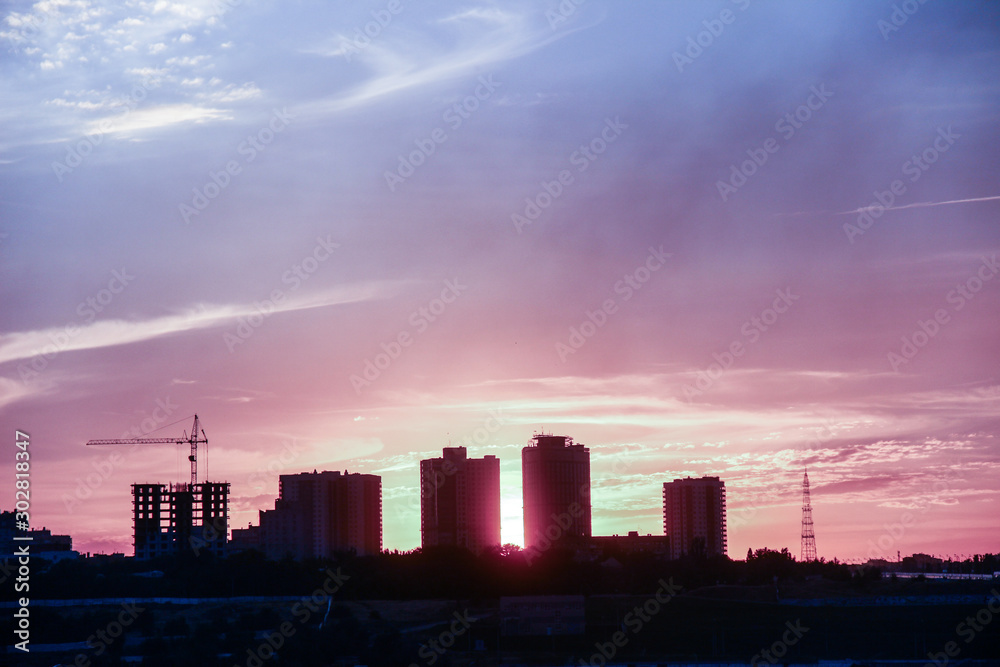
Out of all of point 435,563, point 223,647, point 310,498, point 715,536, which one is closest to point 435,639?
point 223,647

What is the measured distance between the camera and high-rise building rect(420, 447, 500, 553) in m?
181

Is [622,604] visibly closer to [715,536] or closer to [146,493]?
[146,493]

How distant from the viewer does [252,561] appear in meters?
110

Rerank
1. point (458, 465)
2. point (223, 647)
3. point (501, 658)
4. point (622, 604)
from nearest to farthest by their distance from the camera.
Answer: point (223, 647), point (501, 658), point (622, 604), point (458, 465)

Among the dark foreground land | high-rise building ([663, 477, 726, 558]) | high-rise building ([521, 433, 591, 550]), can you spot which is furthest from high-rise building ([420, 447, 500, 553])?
the dark foreground land

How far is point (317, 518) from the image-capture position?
573ft

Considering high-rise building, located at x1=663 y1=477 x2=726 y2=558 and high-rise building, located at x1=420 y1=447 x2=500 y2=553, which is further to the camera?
high-rise building, located at x1=663 y1=477 x2=726 y2=558

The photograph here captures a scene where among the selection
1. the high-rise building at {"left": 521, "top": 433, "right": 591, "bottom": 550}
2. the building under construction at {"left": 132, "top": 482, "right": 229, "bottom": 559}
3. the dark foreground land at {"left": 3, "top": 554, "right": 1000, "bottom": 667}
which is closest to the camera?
the dark foreground land at {"left": 3, "top": 554, "right": 1000, "bottom": 667}

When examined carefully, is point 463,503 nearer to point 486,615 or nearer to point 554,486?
point 554,486

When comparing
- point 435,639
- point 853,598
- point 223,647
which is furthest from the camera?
point 853,598

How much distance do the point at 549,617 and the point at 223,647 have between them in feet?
84.3

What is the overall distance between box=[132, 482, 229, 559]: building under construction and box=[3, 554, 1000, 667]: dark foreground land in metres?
26.6

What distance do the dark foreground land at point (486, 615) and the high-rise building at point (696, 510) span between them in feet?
239

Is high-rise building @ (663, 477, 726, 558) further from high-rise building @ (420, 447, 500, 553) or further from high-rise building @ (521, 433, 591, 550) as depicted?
high-rise building @ (420, 447, 500, 553)
